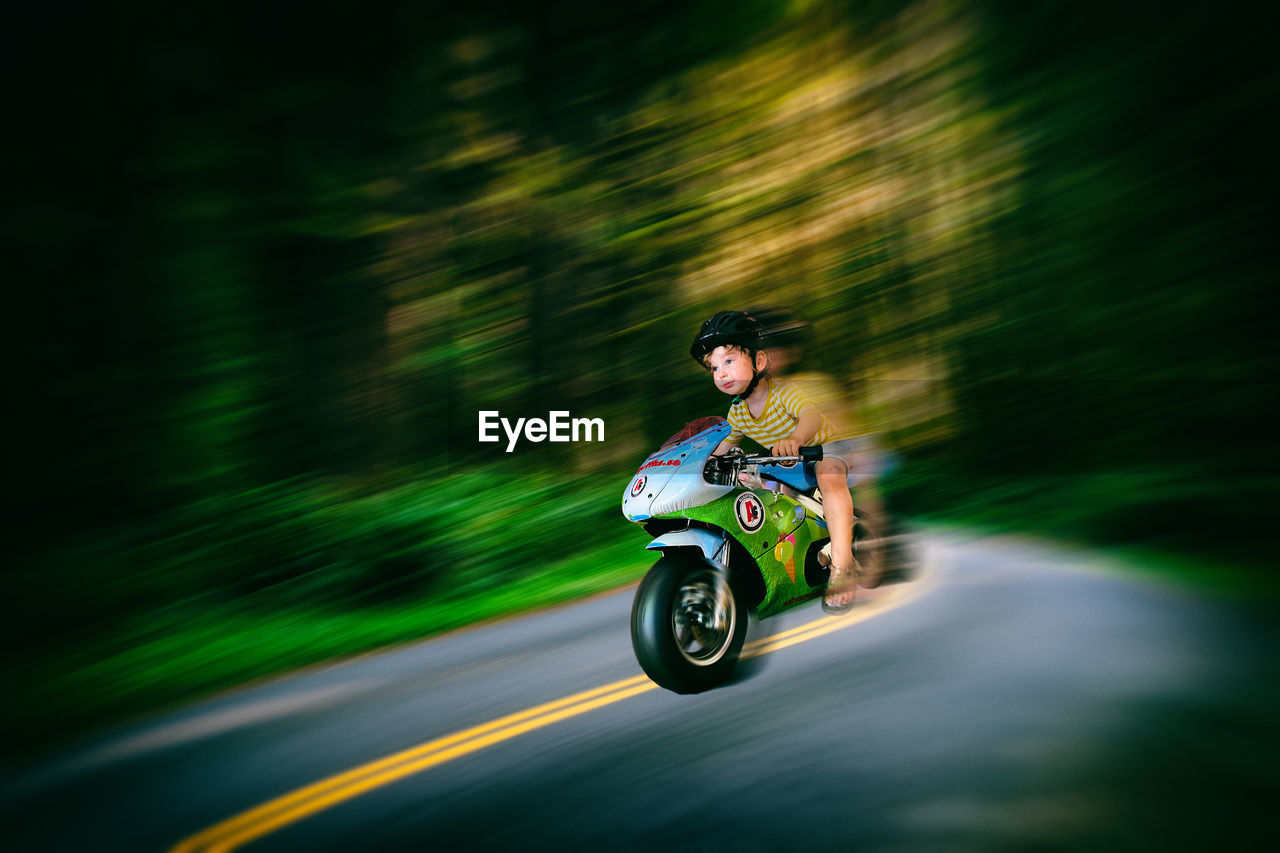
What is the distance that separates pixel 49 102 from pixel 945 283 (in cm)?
745

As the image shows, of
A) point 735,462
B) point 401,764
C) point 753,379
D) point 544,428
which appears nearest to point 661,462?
point 735,462

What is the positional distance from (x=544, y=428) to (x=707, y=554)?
4.48m

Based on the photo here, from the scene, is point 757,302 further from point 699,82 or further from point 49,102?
point 49,102

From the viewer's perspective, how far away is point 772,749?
9.80 ft

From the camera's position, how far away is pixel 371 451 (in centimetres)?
699

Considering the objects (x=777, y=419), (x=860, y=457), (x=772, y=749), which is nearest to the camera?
(x=772, y=749)

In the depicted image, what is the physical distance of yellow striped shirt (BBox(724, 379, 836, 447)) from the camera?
156 inches

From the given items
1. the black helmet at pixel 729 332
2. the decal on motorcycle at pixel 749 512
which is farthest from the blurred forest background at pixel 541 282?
the black helmet at pixel 729 332

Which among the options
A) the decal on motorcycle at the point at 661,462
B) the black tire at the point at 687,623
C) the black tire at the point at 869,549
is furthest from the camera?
the black tire at the point at 869,549

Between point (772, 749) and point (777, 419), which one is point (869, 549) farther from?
point (772, 749)

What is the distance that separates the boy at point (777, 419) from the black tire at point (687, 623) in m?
0.64

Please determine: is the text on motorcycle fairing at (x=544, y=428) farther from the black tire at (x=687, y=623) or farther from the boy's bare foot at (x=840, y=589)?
the black tire at (x=687, y=623)

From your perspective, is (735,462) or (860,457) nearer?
(735,462)

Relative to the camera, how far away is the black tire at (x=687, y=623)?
332 cm
